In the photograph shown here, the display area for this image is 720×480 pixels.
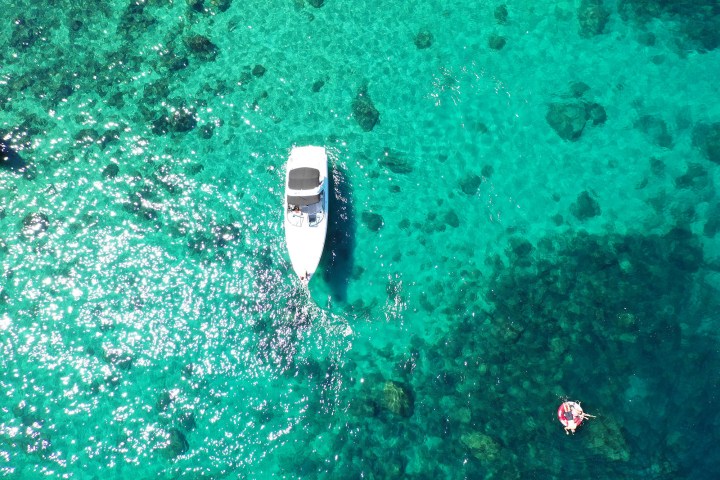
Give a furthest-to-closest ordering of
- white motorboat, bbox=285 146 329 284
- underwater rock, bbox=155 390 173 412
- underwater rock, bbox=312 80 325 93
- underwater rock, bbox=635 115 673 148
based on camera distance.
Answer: underwater rock, bbox=312 80 325 93
underwater rock, bbox=635 115 673 148
white motorboat, bbox=285 146 329 284
underwater rock, bbox=155 390 173 412

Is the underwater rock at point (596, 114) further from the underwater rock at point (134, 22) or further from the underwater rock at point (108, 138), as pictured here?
the underwater rock at point (108, 138)

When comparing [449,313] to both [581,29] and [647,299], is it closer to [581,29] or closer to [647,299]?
[647,299]

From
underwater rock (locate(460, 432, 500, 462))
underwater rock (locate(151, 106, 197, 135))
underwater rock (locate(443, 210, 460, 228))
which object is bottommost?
underwater rock (locate(460, 432, 500, 462))

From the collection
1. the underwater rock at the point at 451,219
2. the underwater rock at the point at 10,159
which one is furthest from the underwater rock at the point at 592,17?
the underwater rock at the point at 10,159

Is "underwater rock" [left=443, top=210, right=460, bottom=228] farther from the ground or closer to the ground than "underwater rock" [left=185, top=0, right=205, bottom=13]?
closer to the ground

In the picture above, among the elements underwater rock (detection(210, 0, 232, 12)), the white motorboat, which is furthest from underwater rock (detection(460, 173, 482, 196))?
underwater rock (detection(210, 0, 232, 12))

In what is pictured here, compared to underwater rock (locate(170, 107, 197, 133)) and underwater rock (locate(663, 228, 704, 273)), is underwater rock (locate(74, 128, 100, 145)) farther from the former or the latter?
underwater rock (locate(663, 228, 704, 273))

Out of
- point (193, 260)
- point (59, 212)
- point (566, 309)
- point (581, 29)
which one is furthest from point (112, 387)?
point (581, 29)

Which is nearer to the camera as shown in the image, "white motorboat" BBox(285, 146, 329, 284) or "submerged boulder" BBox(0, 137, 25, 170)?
"white motorboat" BBox(285, 146, 329, 284)

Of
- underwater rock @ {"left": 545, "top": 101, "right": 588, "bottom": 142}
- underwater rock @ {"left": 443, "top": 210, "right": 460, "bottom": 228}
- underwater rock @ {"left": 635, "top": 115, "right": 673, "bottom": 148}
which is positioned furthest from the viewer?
underwater rock @ {"left": 635, "top": 115, "right": 673, "bottom": 148}
